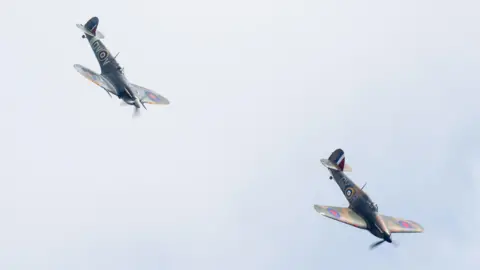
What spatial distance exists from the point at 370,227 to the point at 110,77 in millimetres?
37290

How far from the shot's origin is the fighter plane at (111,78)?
12875 cm

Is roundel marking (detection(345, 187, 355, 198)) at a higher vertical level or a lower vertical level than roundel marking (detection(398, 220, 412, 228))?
higher

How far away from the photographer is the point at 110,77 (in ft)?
432

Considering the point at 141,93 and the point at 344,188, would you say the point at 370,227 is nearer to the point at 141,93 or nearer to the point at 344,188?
the point at 344,188

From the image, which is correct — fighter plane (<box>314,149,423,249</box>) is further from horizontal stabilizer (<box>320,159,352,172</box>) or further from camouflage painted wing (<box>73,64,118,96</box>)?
camouflage painted wing (<box>73,64,118,96</box>)

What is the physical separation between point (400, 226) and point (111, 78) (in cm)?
4050

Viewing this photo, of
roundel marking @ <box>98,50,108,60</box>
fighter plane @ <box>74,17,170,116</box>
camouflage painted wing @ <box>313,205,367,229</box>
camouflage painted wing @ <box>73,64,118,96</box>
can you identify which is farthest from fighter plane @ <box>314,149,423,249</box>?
roundel marking @ <box>98,50,108,60</box>

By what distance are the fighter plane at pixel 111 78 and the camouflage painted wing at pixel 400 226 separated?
32.1m

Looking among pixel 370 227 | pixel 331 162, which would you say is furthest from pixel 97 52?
pixel 370 227

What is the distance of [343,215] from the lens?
417 ft

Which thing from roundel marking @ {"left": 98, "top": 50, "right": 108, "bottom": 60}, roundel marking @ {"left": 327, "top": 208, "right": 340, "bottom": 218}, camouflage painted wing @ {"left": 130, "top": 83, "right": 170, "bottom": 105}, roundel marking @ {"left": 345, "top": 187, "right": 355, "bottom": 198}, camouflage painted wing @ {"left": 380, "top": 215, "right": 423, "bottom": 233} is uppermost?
roundel marking @ {"left": 98, "top": 50, "right": 108, "bottom": 60}

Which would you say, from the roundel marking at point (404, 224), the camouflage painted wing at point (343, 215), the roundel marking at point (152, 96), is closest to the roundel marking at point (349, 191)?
the camouflage painted wing at point (343, 215)

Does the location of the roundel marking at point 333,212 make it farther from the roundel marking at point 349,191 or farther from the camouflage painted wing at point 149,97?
the camouflage painted wing at point 149,97

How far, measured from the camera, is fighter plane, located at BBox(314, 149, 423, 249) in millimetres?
125438
